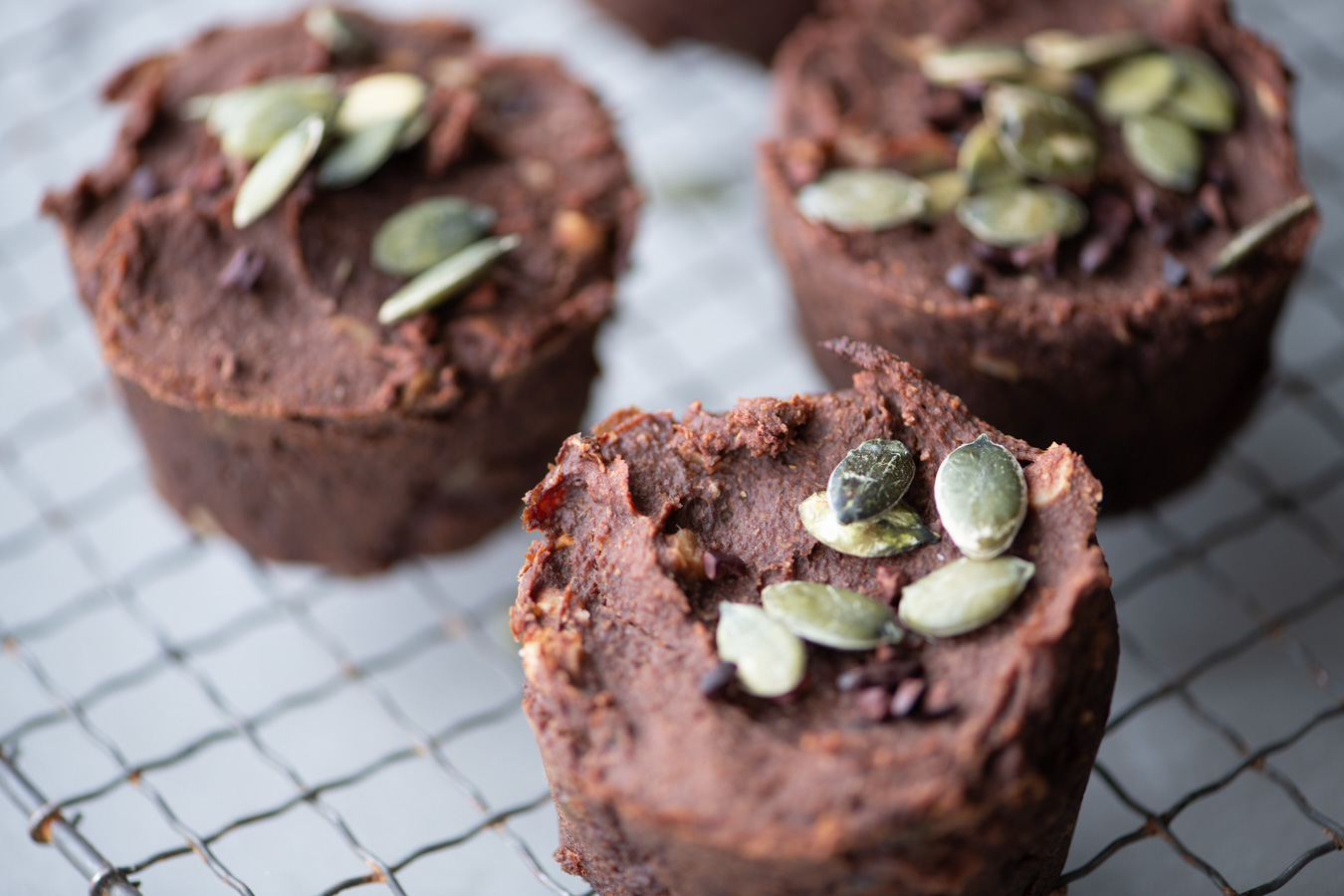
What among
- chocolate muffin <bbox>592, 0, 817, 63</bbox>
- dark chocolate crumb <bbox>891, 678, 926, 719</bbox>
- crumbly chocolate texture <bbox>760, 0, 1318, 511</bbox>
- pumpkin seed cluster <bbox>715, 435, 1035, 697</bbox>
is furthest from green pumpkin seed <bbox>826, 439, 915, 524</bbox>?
chocolate muffin <bbox>592, 0, 817, 63</bbox>

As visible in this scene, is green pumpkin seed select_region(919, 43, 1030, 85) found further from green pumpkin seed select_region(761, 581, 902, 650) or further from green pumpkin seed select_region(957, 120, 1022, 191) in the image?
green pumpkin seed select_region(761, 581, 902, 650)

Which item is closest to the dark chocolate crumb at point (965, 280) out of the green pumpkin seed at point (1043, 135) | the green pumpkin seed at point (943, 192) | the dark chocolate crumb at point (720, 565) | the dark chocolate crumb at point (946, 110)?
the green pumpkin seed at point (943, 192)

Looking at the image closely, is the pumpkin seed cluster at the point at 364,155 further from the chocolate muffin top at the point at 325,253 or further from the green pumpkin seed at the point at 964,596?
the green pumpkin seed at the point at 964,596

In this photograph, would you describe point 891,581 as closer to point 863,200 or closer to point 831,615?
point 831,615

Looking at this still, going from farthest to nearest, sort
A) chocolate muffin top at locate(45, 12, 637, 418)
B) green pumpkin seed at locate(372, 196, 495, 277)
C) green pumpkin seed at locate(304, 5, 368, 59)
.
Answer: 1. green pumpkin seed at locate(304, 5, 368, 59)
2. green pumpkin seed at locate(372, 196, 495, 277)
3. chocolate muffin top at locate(45, 12, 637, 418)

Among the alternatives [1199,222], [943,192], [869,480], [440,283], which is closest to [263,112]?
[440,283]
